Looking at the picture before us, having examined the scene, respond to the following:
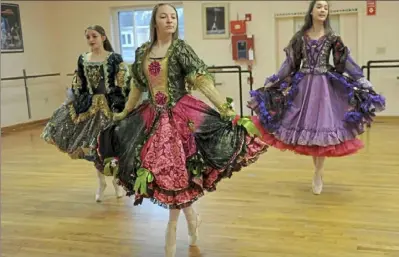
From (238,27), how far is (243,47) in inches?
13.0

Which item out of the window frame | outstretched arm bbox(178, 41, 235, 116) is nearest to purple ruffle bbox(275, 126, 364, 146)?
outstretched arm bbox(178, 41, 235, 116)

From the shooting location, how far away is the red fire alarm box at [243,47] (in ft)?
24.6

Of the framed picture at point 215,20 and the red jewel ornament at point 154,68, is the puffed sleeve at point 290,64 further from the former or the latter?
the framed picture at point 215,20

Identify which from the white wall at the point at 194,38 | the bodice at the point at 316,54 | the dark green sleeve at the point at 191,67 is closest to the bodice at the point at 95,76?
the dark green sleeve at the point at 191,67

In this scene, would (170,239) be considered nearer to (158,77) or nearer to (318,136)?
(158,77)

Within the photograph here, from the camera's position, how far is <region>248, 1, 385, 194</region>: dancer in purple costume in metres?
3.34

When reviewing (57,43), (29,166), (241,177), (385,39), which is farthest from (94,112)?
(57,43)

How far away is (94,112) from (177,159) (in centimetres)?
141

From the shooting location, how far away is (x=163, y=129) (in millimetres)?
2369

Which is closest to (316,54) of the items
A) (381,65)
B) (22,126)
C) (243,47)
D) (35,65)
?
(381,65)

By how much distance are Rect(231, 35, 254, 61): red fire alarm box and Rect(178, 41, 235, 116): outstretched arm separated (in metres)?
5.24

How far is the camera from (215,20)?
770cm

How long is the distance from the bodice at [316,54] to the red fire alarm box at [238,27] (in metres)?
4.05

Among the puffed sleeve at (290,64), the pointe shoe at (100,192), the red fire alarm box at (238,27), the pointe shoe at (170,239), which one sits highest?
the red fire alarm box at (238,27)
